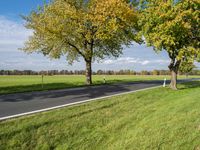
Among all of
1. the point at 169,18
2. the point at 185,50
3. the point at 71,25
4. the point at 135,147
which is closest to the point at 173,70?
the point at 185,50

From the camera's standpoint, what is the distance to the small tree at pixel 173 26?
67.4 feet

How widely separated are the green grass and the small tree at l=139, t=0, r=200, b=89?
9255 mm

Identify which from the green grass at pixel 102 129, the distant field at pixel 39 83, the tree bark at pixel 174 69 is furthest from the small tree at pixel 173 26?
the green grass at pixel 102 129

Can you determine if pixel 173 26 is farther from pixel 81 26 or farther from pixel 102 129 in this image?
pixel 102 129

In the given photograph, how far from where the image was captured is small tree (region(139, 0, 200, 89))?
20.5 meters

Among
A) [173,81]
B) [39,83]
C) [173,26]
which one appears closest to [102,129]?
[173,26]

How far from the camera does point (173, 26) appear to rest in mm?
20250

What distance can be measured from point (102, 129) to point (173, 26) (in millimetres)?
12666

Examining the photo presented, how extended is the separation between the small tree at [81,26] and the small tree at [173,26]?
14.6 ft

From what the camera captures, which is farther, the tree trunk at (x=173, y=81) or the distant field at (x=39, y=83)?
the tree trunk at (x=173, y=81)

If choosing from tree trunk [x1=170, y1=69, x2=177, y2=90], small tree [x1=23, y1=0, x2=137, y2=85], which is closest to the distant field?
small tree [x1=23, y1=0, x2=137, y2=85]

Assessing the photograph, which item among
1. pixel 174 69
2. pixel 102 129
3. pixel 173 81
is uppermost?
pixel 174 69

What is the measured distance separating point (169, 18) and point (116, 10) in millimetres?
6788

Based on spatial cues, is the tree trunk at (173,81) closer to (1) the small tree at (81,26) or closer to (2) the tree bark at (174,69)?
(2) the tree bark at (174,69)
